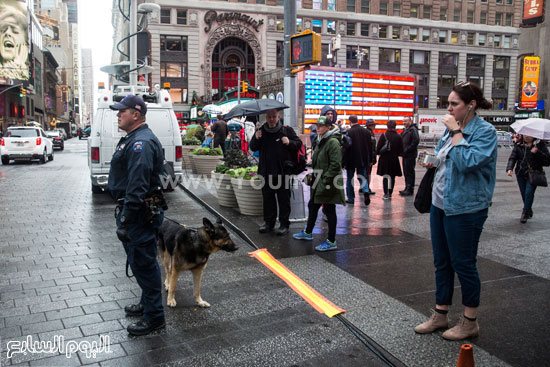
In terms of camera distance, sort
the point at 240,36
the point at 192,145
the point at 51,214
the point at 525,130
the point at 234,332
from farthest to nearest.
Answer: the point at 240,36 → the point at 192,145 → the point at 51,214 → the point at 525,130 → the point at 234,332

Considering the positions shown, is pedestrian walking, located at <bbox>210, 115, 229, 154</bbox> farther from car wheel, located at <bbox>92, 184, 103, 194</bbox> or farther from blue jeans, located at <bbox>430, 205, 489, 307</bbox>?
blue jeans, located at <bbox>430, 205, 489, 307</bbox>

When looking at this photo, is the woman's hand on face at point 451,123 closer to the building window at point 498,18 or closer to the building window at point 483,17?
the building window at point 483,17

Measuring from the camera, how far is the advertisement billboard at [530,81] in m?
51.3

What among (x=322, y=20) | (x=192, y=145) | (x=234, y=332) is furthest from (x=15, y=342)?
(x=322, y=20)

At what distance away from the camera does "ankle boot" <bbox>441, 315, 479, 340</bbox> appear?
364 cm

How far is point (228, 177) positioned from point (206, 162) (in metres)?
5.88

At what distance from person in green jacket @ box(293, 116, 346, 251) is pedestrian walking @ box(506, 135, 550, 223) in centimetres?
395

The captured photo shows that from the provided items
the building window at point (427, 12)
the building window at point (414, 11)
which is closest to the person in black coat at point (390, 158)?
the building window at point (414, 11)

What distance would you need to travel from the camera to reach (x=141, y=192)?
3623 mm

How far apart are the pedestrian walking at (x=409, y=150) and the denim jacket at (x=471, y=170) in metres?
7.82

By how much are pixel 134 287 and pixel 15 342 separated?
4.72ft

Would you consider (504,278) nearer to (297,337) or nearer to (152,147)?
(297,337)

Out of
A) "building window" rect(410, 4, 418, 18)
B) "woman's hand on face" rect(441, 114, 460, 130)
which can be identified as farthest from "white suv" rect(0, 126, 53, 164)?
"building window" rect(410, 4, 418, 18)

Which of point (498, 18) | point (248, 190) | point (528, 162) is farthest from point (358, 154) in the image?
point (498, 18)
